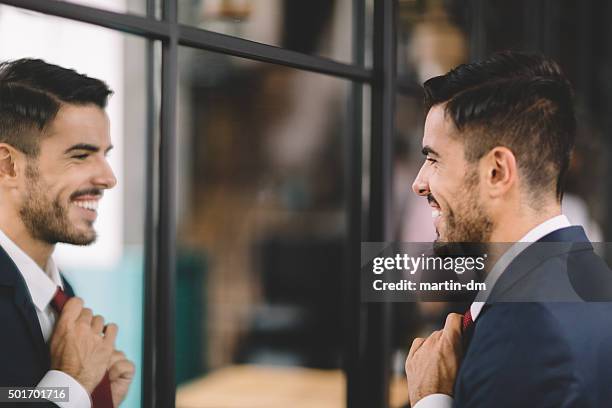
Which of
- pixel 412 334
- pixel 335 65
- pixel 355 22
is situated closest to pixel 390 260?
pixel 412 334

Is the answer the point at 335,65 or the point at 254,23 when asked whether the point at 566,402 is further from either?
the point at 254,23

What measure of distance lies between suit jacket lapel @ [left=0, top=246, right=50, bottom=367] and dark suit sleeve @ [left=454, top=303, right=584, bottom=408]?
43.3 inches

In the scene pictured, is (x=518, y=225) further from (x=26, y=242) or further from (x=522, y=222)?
(x=26, y=242)

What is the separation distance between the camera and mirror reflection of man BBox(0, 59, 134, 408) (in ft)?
5.24

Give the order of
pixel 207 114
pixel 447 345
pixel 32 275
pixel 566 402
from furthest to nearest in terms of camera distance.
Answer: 1. pixel 207 114
2. pixel 447 345
3. pixel 566 402
4. pixel 32 275

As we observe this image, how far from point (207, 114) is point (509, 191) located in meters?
2.77

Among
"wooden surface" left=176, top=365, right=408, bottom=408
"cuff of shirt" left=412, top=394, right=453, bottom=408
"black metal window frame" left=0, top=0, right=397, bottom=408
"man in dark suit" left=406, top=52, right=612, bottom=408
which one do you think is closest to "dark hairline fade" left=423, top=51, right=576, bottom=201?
→ "man in dark suit" left=406, top=52, right=612, bottom=408

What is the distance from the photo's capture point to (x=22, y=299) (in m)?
1.64

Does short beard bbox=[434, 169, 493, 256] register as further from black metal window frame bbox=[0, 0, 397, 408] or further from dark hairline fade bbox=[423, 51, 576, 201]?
black metal window frame bbox=[0, 0, 397, 408]

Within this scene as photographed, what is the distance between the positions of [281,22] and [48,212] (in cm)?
163

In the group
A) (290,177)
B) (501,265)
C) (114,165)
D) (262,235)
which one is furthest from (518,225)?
(262,235)

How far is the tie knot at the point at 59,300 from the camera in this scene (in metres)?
1.70

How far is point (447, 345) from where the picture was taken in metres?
2.06

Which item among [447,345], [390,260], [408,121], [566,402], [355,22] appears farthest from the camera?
[408,121]
